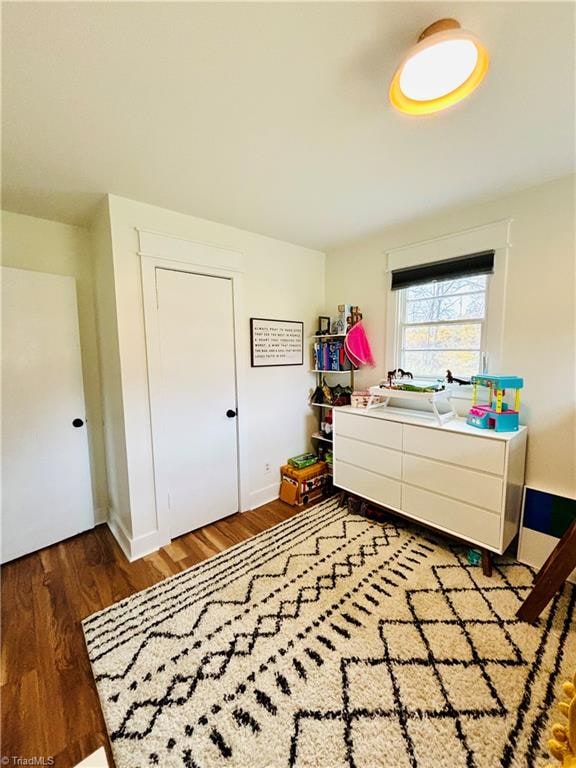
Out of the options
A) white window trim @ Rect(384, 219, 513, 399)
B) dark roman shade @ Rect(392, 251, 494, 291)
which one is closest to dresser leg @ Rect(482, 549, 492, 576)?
white window trim @ Rect(384, 219, 513, 399)

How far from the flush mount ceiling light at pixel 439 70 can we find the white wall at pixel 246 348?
5.55 ft

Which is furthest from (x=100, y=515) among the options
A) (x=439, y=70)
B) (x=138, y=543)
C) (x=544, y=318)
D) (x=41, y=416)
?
(x=544, y=318)

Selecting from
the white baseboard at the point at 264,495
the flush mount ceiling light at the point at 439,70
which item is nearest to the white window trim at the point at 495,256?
the flush mount ceiling light at the point at 439,70

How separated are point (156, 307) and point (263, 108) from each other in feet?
4.42

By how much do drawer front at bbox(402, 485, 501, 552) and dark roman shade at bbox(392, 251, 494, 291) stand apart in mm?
1634

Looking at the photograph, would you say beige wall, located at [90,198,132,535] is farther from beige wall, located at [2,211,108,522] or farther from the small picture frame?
the small picture frame

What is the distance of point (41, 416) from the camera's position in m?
2.25

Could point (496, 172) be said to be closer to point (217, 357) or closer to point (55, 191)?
point (217, 357)

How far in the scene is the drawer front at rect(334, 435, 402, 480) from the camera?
7.57 ft

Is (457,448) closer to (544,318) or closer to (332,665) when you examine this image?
(544,318)

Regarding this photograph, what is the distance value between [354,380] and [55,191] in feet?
8.89

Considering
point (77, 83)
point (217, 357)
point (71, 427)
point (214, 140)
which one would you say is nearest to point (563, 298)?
point (214, 140)

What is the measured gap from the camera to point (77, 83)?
1147 mm

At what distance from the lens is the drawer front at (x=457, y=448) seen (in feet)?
5.96
